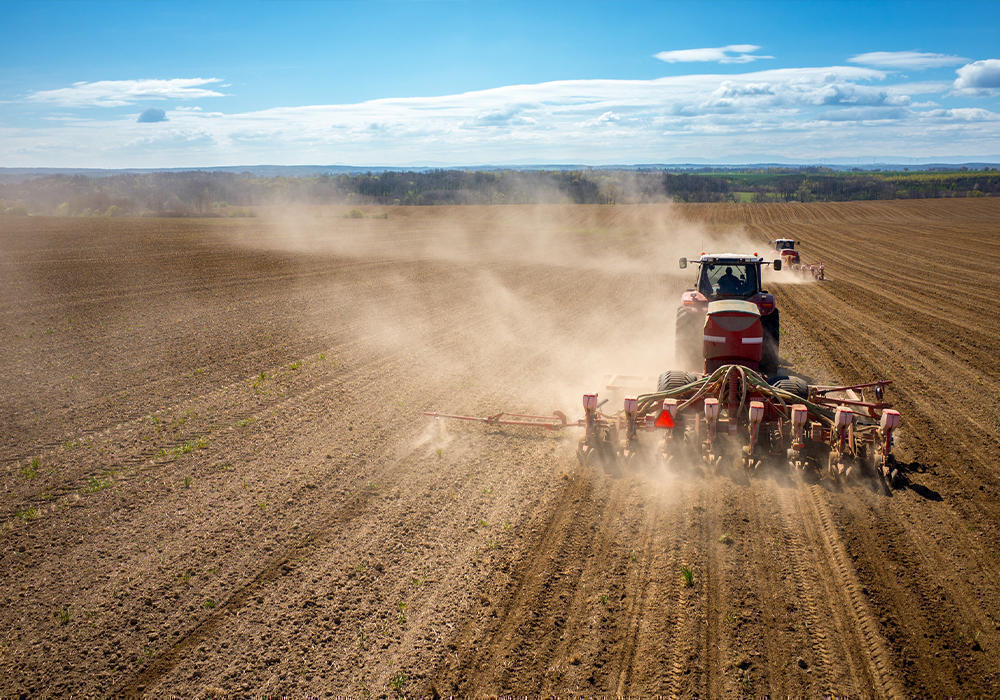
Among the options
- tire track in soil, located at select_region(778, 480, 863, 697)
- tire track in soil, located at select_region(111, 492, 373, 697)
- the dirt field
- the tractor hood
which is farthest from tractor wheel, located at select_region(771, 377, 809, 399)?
tire track in soil, located at select_region(111, 492, 373, 697)

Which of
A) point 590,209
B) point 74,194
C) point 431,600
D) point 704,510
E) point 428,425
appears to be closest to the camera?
point 431,600

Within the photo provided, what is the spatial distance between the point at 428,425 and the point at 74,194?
91.3 meters

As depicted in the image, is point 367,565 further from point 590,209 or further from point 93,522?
point 590,209

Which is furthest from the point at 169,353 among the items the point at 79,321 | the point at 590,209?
the point at 590,209

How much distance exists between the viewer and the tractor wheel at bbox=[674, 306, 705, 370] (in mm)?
10273

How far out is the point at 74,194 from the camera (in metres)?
78.6

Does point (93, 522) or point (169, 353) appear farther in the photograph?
point (169, 353)

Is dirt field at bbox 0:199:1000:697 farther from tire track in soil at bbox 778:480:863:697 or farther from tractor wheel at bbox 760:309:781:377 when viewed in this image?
tractor wheel at bbox 760:309:781:377

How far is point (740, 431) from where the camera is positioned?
8.08 metres

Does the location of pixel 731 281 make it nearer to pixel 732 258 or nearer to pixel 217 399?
pixel 732 258

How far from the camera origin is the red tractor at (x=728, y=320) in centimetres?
884

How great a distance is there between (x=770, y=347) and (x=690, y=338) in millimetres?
1362

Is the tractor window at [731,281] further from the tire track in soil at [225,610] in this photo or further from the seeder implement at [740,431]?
the tire track in soil at [225,610]

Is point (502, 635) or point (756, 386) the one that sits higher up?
point (756, 386)
